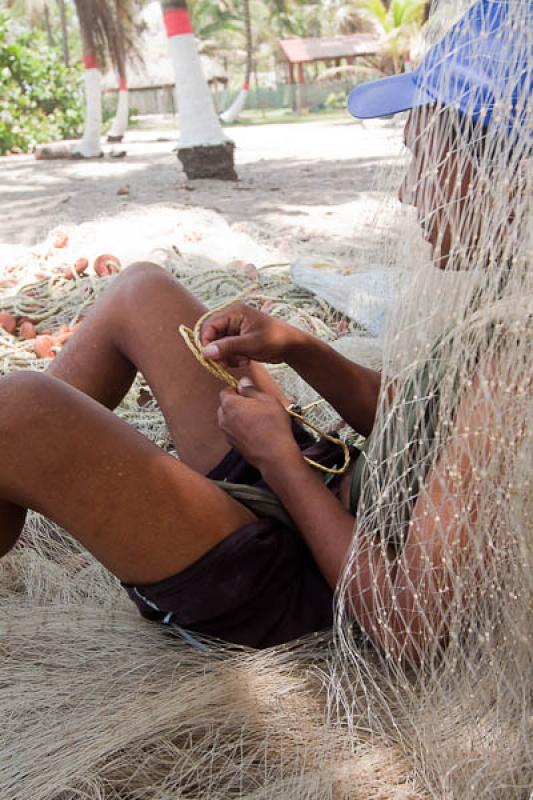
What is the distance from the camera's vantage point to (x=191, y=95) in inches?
319

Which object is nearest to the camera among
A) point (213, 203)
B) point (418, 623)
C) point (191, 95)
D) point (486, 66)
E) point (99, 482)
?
point (486, 66)

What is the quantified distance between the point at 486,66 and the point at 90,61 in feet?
40.0

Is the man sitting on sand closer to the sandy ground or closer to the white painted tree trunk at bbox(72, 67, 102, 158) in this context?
the sandy ground

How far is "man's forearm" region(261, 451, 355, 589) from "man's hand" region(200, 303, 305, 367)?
301mm

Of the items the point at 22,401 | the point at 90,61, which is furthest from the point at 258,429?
the point at 90,61

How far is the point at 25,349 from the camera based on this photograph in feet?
11.4

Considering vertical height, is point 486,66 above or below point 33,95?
below

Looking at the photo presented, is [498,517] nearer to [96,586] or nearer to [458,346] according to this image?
[458,346]

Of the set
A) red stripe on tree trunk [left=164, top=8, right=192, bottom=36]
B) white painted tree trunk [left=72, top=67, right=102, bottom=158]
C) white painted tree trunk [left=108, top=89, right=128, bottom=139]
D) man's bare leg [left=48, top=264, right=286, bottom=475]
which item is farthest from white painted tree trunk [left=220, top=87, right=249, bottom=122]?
man's bare leg [left=48, top=264, right=286, bottom=475]

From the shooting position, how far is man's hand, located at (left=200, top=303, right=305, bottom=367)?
1788 millimetres

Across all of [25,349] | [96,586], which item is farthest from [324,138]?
[96,586]

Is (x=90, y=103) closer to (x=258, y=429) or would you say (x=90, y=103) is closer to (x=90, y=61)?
(x=90, y=61)

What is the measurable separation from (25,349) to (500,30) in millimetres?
2606

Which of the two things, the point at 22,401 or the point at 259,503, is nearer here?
the point at 22,401
